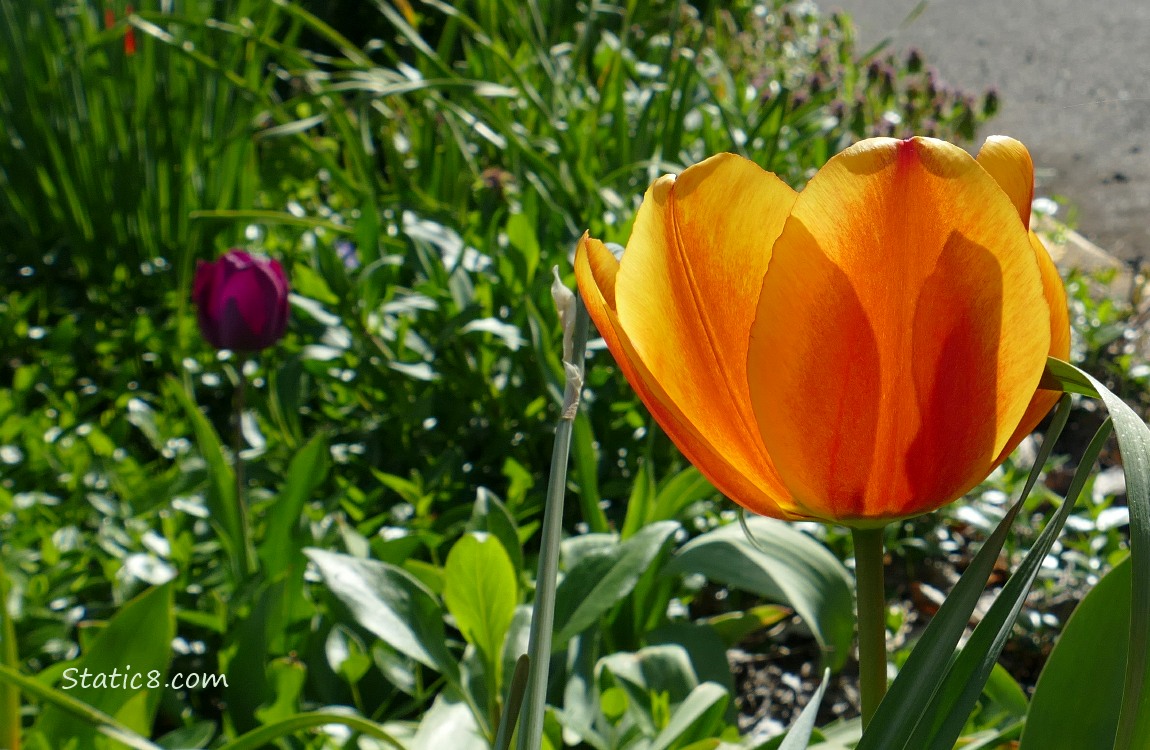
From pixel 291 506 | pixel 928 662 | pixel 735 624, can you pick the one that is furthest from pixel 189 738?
pixel 928 662

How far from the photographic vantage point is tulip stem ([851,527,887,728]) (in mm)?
507

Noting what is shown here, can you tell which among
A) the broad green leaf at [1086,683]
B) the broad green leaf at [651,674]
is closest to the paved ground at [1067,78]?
the broad green leaf at [651,674]

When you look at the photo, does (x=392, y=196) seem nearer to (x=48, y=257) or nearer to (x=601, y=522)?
(x=48, y=257)

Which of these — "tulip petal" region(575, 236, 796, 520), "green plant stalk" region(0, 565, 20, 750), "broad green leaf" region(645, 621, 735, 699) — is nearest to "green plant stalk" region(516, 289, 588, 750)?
"tulip petal" region(575, 236, 796, 520)

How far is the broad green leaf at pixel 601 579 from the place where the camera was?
40.5 inches

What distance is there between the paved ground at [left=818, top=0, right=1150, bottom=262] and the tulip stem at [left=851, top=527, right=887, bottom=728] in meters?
2.82

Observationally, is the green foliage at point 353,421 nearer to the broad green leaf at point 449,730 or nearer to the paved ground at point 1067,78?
the broad green leaf at point 449,730

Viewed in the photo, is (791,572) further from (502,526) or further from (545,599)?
(545,599)

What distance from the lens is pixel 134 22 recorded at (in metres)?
1.95

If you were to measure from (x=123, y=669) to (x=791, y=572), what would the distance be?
26.4 inches

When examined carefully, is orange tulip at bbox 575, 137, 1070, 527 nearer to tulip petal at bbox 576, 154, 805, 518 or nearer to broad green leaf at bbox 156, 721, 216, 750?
tulip petal at bbox 576, 154, 805, 518

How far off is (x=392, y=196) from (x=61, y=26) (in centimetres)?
121

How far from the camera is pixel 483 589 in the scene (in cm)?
101

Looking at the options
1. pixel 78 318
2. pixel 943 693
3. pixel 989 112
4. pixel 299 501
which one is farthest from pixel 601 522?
pixel 989 112
